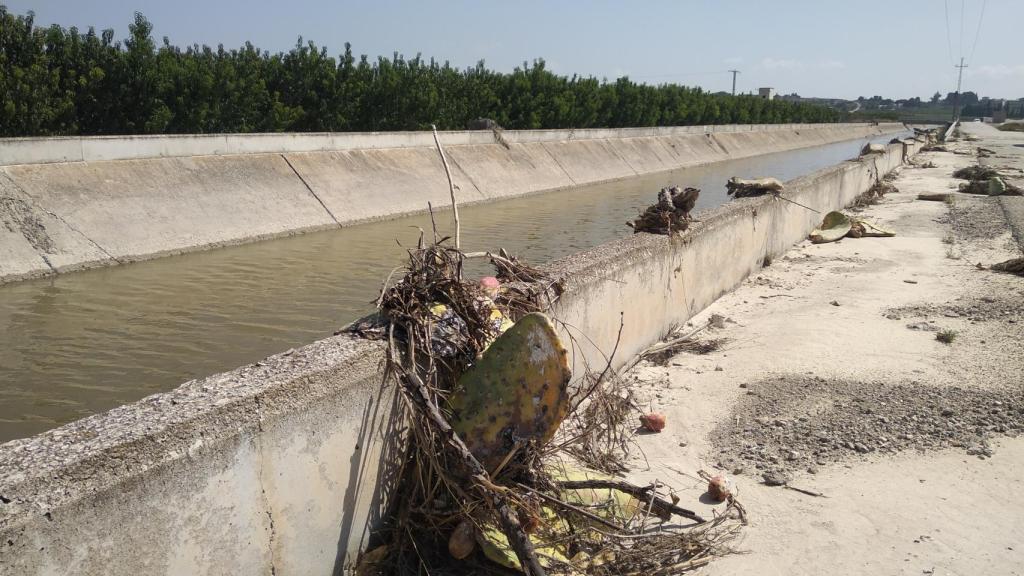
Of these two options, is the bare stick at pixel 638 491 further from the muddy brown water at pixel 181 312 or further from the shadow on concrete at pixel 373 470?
the muddy brown water at pixel 181 312

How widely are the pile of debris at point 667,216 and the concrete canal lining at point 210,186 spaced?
7.87m

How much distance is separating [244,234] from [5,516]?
11.6 metres

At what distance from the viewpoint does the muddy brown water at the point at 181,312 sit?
6527 millimetres

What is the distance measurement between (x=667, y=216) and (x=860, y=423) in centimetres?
242

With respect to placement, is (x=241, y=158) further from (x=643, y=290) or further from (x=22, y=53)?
(x=643, y=290)

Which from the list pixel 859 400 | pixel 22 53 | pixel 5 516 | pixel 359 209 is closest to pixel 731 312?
pixel 859 400

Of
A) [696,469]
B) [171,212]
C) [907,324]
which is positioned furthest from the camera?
[171,212]

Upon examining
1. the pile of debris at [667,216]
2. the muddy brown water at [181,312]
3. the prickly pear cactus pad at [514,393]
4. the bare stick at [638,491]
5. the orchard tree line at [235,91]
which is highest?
the orchard tree line at [235,91]

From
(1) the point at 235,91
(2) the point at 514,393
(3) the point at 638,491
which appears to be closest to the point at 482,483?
(2) the point at 514,393

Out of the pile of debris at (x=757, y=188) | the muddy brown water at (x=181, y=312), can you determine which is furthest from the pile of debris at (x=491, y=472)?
the pile of debris at (x=757, y=188)

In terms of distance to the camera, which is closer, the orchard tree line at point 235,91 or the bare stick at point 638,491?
the bare stick at point 638,491

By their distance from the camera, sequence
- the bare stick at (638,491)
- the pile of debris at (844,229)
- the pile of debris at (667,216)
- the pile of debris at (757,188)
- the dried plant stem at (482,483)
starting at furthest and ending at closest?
the pile of debris at (844,229)
the pile of debris at (757,188)
the pile of debris at (667,216)
the bare stick at (638,491)
the dried plant stem at (482,483)

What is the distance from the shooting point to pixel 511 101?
30766mm

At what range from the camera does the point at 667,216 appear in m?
6.52
